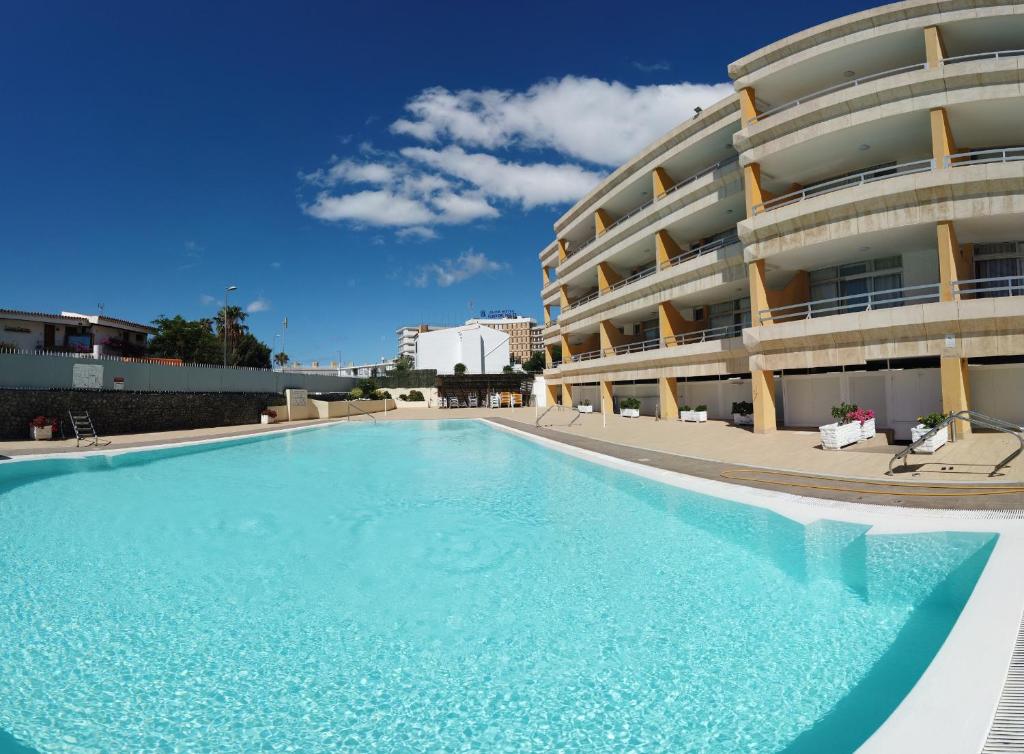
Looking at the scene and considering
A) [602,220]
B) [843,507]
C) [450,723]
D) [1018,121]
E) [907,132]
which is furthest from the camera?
[602,220]

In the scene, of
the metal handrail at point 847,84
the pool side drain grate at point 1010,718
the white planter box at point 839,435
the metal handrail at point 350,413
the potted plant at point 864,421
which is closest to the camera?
the pool side drain grate at point 1010,718

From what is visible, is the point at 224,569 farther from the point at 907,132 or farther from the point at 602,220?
the point at 602,220

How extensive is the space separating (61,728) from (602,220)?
38.6m

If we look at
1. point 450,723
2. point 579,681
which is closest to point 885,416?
point 579,681

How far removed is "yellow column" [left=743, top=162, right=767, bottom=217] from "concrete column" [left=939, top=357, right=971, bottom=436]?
29.5 ft

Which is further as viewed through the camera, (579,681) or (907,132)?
(907,132)

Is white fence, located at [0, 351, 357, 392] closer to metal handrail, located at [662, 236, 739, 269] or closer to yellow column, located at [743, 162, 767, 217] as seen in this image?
metal handrail, located at [662, 236, 739, 269]

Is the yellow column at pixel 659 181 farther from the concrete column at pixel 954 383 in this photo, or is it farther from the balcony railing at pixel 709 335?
the concrete column at pixel 954 383

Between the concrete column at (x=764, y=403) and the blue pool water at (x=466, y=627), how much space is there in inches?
384

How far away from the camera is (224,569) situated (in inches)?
339

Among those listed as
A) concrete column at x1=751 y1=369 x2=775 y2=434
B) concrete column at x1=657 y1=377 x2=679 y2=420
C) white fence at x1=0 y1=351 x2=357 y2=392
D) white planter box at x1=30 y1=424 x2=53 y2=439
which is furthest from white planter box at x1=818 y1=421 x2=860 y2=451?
white fence at x1=0 y1=351 x2=357 y2=392

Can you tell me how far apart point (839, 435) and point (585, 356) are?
2846 centimetres

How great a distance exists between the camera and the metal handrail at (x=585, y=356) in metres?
41.4

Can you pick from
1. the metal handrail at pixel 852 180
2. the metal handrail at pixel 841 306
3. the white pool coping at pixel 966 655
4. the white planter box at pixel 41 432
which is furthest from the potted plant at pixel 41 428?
the metal handrail at pixel 852 180
